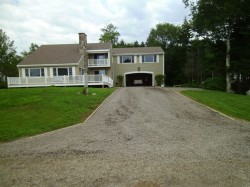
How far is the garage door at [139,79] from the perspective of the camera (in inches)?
1590

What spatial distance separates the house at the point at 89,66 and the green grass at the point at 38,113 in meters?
9.79

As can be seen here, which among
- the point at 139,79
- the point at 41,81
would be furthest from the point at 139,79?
the point at 41,81

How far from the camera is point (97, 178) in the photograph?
504cm

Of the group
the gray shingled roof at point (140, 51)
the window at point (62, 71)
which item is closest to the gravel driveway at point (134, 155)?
the window at point (62, 71)

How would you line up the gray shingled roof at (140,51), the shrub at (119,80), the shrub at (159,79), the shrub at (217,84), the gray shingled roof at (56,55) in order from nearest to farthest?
the shrub at (217,84)
the gray shingled roof at (56,55)
the shrub at (159,79)
the gray shingled roof at (140,51)
the shrub at (119,80)

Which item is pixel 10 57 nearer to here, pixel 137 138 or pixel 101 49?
pixel 101 49

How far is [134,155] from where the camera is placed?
20.9 feet

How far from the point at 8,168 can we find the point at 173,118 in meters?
7.22

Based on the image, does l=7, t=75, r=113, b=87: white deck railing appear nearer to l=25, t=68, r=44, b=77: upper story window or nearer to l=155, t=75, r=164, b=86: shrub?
l=25, t=68, r=44, b=77: upper story window

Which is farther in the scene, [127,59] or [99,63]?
[127,59]

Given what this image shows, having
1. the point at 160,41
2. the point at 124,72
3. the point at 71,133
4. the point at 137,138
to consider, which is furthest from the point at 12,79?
the point at 160,41

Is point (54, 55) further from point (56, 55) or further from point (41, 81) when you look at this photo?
point (41, 81)

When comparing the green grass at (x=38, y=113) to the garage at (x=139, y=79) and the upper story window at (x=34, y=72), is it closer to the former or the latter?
the upper story window at (x=34, y=72)

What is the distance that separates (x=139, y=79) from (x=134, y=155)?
35367 mm
